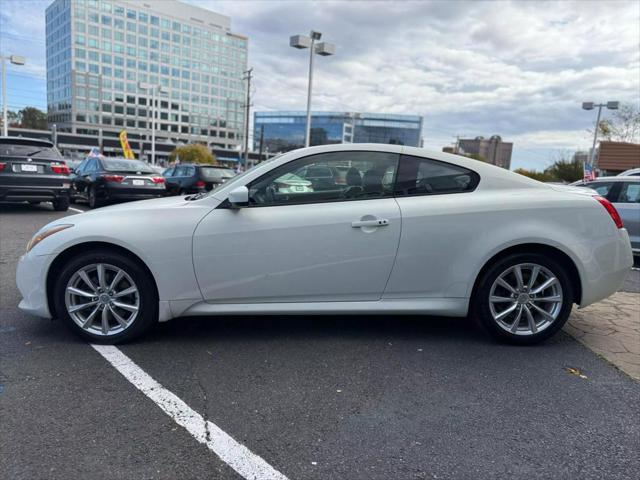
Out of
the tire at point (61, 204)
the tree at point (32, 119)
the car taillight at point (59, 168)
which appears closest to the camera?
the car taillight at point (59, 168)

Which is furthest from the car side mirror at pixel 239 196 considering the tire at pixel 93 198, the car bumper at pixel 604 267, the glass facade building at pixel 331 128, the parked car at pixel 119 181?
the glass facade building at pixel 331 128

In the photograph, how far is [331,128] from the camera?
4171 inches

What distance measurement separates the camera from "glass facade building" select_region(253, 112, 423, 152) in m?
102

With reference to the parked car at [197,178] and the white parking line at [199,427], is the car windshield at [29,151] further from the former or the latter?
the white parking line at [199,427]

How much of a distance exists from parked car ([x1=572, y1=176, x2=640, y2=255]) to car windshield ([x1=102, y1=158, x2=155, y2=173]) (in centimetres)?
1067

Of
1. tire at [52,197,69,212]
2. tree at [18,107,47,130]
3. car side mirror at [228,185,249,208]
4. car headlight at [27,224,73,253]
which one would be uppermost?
tree at [18,107,47,130]

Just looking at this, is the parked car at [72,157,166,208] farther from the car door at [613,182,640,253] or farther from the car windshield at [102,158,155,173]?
the car door at [613,182,640,253]

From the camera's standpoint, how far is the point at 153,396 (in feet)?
9.75

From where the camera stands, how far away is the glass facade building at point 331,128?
10206 centimetres

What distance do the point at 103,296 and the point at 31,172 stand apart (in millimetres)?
9052

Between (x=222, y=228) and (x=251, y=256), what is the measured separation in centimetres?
30

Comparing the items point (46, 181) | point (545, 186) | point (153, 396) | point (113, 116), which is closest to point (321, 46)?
point (46, 181)

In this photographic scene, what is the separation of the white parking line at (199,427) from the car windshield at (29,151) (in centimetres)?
940

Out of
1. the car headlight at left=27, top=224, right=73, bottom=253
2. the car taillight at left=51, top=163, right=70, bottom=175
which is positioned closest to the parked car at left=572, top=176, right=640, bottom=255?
the car headlight at left=27, top=224, right=73, bottom=253
